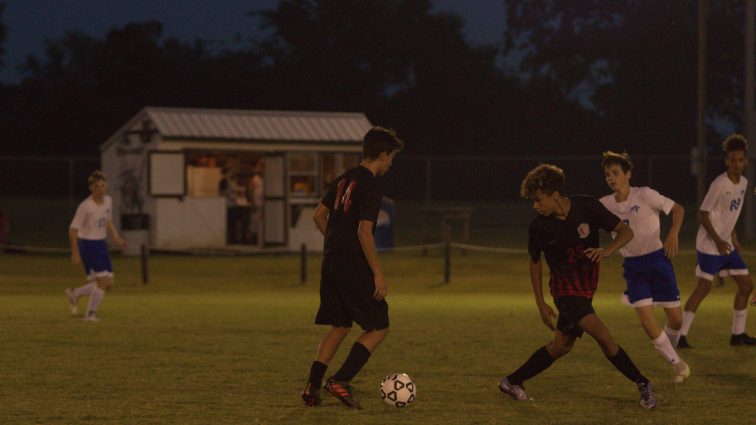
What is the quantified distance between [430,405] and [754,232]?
29367mm

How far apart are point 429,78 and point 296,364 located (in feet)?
181

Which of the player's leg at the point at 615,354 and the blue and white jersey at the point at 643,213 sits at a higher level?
the blue and white jersey at the point at 643,213

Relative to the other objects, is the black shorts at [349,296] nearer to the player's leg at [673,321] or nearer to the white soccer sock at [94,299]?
the player's leg at [673,321]

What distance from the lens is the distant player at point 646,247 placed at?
394 inches

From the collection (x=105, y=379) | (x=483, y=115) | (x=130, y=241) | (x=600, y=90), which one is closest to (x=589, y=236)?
(x=105, y=379)

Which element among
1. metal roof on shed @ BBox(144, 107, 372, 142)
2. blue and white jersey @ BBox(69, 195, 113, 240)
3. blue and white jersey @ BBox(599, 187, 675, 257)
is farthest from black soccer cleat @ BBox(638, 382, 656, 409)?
metal roof on shed @ BBox(144, 107, 372, 142)

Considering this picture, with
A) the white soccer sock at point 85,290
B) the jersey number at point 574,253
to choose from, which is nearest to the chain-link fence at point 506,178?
the white soccer sock at point 85,290

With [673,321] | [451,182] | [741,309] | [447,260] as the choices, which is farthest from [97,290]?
[451,182]

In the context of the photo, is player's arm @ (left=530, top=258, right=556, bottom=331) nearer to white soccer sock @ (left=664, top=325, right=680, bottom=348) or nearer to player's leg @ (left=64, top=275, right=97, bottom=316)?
white soccer sock @ (left=664, top=325, right=680, bottom=348)

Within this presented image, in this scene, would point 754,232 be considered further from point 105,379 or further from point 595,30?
point 105,379

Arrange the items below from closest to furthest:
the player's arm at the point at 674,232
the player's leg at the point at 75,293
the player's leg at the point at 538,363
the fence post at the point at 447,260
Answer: the player's leg at the point at 538,363 → the player's arm at the point at 674,232 → the player's leg at the point at 75,293 → the fence post at the point at 447,260

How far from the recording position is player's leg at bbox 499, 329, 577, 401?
878cm

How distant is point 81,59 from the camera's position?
74938mm

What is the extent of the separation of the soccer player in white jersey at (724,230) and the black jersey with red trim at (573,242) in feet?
11.7
